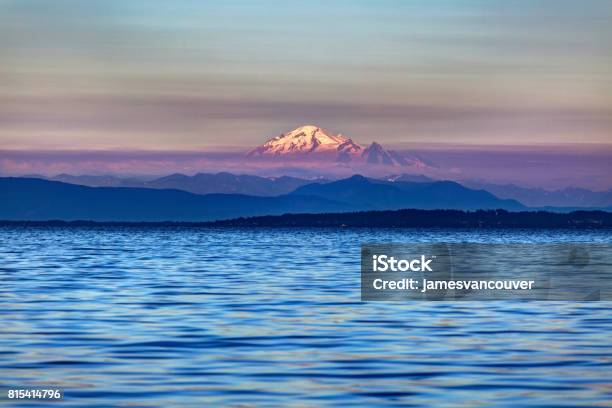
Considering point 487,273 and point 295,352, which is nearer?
point 295,352

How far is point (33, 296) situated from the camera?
43.6 metres

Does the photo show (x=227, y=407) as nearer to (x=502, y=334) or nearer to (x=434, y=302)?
(x=502, y=334)

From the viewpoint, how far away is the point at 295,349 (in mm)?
27688

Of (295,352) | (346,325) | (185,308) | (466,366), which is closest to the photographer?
(466,366)

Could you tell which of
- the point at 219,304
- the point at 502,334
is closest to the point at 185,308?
the point at 219,304

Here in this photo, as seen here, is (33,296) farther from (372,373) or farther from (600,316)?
(372,373)

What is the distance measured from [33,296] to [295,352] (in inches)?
731

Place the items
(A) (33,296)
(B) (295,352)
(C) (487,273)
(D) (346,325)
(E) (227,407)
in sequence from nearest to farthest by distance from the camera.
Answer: (E) (227,407)
(B) (295,352)
(D) (346,325)
(A) (33,296)
(C) (487,273)

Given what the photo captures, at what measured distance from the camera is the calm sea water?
2178cm

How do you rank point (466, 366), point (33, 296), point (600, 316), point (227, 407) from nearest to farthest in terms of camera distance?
point (227, 407), point (466, 366), point (600, 316), point (33, 296)

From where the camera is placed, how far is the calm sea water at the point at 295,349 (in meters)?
21.8

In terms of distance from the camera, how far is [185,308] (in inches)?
1516

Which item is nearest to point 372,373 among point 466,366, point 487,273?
point 466,366

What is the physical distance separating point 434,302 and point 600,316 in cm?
566
